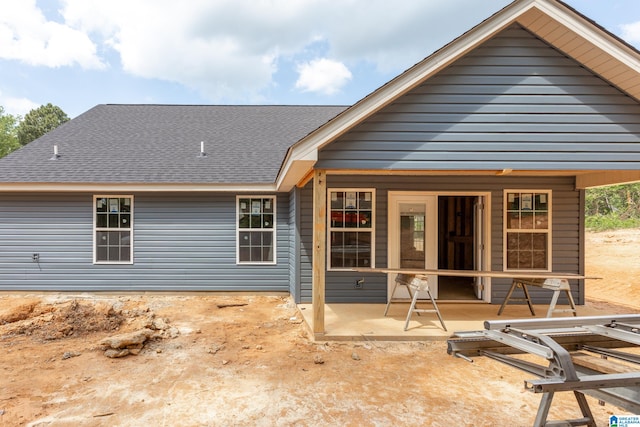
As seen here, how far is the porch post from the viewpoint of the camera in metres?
4.52

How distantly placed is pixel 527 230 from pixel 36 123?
155ft

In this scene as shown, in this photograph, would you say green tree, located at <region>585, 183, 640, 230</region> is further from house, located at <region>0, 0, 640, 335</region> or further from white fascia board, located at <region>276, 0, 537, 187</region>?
white fascia board, located at <region>276, 0, 537, 187</region>

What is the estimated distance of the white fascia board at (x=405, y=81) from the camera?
13.9ft

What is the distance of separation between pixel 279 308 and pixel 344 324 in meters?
1.94

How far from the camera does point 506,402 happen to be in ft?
10.1

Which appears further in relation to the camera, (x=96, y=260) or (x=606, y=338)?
(x=96, y=260)

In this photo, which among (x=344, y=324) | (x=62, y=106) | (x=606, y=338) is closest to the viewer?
(x=606, y=338)

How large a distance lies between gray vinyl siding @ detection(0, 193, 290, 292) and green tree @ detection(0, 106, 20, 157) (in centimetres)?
3345

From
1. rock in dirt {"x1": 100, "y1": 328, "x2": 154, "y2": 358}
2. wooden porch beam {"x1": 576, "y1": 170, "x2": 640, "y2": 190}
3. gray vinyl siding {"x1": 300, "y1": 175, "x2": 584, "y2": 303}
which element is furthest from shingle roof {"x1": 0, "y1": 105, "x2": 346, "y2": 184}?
wooden porch beam {"x1": 576, "y1": 170, "x2": 640, "y2": 190}

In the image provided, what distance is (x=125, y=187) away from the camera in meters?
7.31

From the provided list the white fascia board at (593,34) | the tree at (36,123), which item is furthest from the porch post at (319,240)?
the tree at (36,123)

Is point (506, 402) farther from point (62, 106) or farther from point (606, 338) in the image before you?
point (62, 106)

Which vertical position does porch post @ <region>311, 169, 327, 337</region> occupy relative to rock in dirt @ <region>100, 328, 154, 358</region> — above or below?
above

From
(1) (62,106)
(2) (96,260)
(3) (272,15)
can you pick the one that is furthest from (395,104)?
(1) (62,106)
